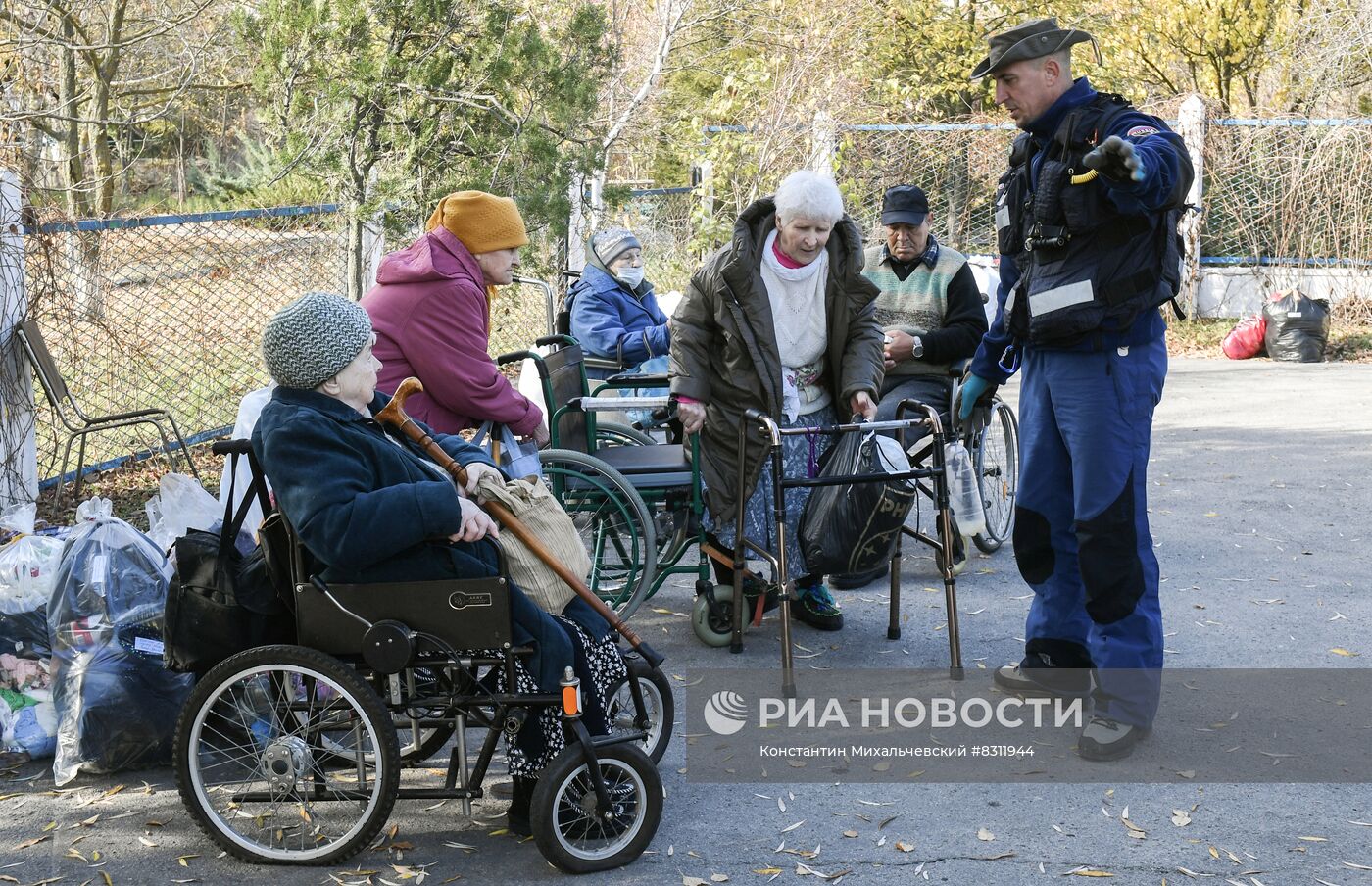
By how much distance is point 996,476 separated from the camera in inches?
264

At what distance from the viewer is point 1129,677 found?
4199 millimetres

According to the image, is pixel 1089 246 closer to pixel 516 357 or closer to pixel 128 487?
pixel 516 357

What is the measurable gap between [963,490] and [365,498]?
329cm

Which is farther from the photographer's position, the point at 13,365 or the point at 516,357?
the point at 13,365

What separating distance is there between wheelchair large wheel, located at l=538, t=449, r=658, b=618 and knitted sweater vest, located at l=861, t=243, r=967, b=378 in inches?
63.3

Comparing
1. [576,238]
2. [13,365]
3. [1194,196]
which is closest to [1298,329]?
[1194,196]

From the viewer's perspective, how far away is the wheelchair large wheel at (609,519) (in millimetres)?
5234

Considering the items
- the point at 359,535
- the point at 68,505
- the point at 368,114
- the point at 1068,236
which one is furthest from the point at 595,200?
the point at 359,535

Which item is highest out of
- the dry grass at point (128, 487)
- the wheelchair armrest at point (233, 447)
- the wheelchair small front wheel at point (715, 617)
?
the wheelchair armrest at point (233, 447)

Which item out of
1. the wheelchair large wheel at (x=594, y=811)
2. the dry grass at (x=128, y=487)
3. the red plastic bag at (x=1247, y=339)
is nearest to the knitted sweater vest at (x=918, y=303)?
the wheelchair large wheel at (x=594, y=811)

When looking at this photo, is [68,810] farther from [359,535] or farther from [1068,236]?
[1068,236]

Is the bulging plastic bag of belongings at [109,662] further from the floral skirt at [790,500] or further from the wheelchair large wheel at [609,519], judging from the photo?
the floral skirt at [790,500]

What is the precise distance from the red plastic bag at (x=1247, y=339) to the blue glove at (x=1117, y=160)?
33.2ft
